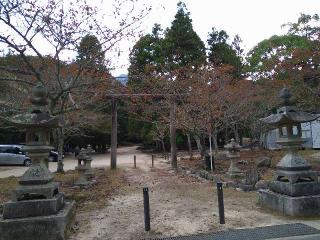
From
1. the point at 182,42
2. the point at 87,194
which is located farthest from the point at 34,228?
the point at 182,42

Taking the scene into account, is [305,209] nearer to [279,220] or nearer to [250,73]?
[279,220]

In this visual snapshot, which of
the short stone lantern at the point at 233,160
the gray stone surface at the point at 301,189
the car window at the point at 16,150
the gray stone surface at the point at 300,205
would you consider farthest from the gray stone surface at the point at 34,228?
the car window at the point at 16,150

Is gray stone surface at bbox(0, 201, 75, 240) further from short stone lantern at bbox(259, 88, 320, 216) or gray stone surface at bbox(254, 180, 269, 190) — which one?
gray stone surface at bbox(254, 180, 269, 190)

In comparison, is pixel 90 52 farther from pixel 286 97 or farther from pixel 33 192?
pixel 286 97

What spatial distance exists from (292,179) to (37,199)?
5.58 metres

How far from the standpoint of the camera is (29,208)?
7.00 m

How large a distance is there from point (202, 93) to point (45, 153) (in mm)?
12879

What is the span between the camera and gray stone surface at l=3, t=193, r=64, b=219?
6.94 metres

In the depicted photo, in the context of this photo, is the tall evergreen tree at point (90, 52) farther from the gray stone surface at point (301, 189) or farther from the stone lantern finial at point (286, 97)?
the gray stone surface at point (301, 189)

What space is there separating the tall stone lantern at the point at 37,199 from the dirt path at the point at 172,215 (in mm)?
557

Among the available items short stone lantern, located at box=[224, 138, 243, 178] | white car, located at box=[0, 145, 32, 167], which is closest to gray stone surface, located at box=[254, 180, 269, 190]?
short stone lantern, located at box=[224, 138, 243, 178]

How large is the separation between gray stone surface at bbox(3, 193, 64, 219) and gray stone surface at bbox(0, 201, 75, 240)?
0.14 m

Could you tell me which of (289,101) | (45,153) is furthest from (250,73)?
(45,153)

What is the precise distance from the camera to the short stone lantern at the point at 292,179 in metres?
7.86
